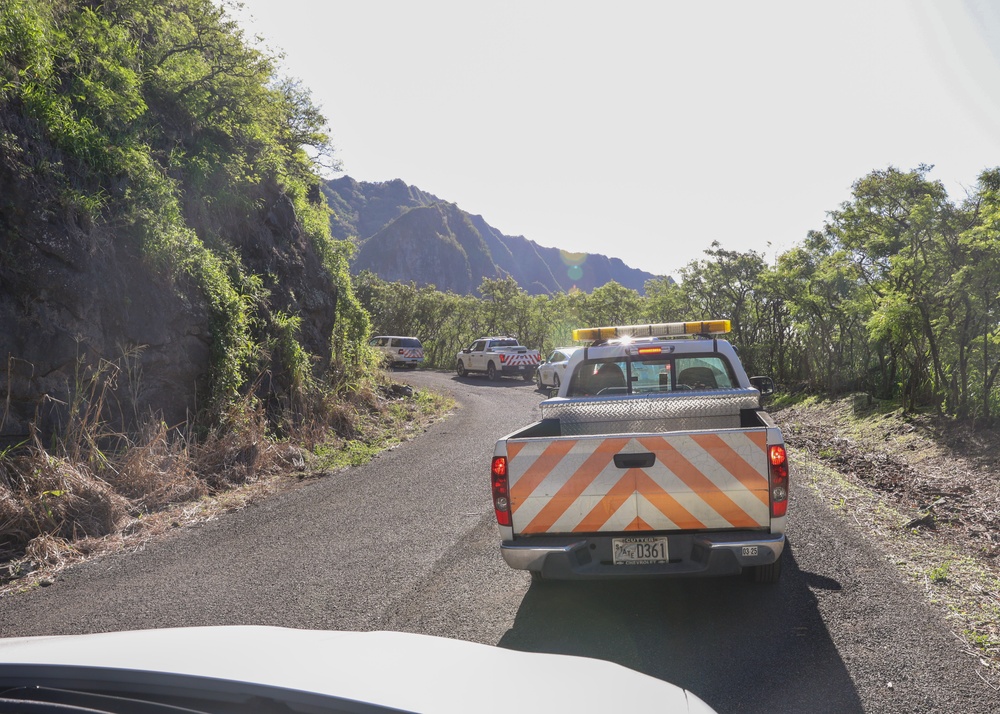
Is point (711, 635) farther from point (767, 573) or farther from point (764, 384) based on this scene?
point (764, 384)

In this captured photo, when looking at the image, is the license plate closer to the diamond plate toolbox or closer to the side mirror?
the diamond plate toolbox

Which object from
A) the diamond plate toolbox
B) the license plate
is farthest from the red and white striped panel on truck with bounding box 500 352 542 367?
the license plate

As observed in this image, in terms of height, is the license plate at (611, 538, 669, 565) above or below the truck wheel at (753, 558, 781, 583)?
above

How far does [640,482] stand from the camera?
4.29 m

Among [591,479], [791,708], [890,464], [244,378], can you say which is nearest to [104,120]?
[244,378]

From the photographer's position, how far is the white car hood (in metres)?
1.60

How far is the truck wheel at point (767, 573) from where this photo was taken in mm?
4707

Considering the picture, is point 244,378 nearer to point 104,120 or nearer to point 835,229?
point 104,120

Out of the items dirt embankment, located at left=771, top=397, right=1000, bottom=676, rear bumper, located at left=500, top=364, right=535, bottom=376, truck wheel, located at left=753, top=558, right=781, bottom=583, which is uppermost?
rear bumper, located at left=500, top=364, right=535, bottom=376

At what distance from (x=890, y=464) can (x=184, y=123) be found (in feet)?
42.5

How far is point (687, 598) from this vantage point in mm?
4770

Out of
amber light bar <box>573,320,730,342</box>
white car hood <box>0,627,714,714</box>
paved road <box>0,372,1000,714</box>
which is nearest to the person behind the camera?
white car hood <box>0,627,714,714</box>

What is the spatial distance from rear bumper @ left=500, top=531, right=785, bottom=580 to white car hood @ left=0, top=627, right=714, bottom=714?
2.24m

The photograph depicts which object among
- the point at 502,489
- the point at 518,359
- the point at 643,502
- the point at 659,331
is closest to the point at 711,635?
the point at 643,502
